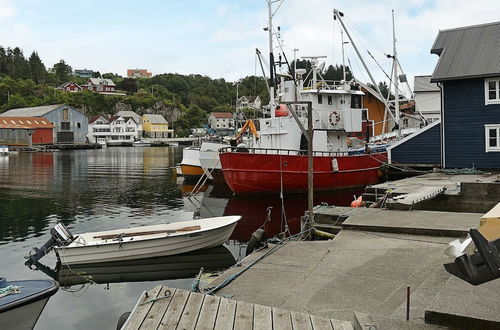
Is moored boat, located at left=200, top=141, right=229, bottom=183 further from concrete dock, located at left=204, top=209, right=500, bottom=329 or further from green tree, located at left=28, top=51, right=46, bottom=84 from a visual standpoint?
green tree, located at left=28, top=51, right=46, bottom=84

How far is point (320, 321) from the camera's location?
4758 mm

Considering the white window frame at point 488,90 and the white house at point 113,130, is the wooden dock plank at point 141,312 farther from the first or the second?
the white house at point 113,130

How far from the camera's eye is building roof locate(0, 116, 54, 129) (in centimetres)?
9375

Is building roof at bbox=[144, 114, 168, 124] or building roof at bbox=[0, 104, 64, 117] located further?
building roof at bbox=[144, 114, 168, 124]

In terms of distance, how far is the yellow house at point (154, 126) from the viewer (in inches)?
5482

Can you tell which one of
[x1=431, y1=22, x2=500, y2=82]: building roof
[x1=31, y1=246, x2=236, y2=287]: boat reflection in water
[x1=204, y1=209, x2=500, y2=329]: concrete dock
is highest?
[x1=431, y1=22, x2=500, y2=82]: building roof

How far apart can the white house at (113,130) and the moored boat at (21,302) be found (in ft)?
379

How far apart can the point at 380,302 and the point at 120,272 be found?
28.1 ft

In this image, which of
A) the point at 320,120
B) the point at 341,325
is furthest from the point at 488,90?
the point at 341,325

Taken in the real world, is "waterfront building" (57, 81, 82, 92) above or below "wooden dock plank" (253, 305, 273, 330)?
above

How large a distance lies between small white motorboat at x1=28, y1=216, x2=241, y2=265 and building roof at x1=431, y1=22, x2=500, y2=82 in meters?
15.5

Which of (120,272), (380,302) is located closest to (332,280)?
(380,302)

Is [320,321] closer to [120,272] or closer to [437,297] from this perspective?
[437,297]

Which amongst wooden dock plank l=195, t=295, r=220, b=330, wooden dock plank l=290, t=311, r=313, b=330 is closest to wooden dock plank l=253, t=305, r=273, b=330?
wooden dock plank l=290, t=311, r=313, b=330
